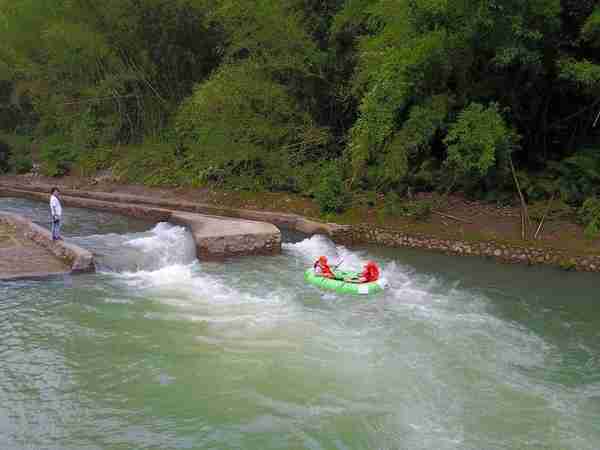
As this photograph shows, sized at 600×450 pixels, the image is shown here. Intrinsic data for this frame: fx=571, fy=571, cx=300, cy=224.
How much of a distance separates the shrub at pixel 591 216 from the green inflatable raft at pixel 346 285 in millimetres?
5460

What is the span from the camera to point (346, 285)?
33.1 feet

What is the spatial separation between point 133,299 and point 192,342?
2.13m

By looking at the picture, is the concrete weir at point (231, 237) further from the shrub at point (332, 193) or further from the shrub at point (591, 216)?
the shrub at point (591, 216)

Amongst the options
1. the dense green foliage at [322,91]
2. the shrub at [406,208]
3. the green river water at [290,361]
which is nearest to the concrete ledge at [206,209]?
the dense green foliage at [322,91]

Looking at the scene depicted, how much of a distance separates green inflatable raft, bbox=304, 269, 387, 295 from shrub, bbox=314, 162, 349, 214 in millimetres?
5056

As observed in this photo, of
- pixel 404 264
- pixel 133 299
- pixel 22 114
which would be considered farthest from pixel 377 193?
pixel 22 114

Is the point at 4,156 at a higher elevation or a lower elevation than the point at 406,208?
lower

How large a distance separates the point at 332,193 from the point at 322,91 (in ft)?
14.1

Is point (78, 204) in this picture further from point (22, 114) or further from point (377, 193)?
point (22, 114)

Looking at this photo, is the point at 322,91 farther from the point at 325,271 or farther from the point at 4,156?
the point at 4,156

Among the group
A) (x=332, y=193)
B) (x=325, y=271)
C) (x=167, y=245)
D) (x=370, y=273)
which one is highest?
(x=332, y=193)

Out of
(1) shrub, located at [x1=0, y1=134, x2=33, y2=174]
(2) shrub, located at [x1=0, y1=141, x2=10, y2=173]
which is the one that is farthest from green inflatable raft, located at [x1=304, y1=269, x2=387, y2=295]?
(2) shrub, located at [x1=0, y1=141, x2=10, y2=173]

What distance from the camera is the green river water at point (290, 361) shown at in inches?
228

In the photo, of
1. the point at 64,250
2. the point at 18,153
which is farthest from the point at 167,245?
the point at 18,153
